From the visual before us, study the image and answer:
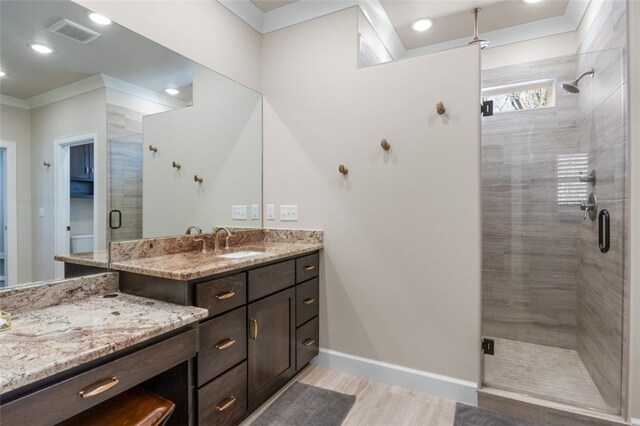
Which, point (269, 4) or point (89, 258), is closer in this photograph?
point (89, 258)

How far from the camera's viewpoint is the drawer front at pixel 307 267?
2230 millimetres

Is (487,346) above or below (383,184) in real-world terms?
below

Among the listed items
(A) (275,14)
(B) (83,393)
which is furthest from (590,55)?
(B) (83,393)

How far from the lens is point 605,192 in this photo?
1928 mm

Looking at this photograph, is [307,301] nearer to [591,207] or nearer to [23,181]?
[23,181]

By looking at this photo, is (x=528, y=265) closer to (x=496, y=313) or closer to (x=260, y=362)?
(x=496, y=313)

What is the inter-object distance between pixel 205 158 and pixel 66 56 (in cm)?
97

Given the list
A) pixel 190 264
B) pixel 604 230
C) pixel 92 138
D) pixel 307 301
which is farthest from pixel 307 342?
pixel 604 230

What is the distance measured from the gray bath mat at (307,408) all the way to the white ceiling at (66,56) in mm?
1960

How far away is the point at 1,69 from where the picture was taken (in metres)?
1.27

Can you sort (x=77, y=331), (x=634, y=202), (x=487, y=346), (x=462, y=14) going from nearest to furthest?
(x=77, y=331)
(x=634, y=202)
(x=487, y=346)
(x=462, y=14)

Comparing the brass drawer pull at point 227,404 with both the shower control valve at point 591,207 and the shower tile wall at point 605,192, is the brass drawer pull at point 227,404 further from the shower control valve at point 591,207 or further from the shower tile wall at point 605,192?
the shower control valve at point 591,207

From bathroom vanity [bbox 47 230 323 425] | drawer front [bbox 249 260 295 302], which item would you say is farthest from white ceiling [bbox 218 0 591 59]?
drawer front [bbox 249 260 295 302]

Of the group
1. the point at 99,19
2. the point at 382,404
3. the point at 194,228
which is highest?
the point at 99,19
